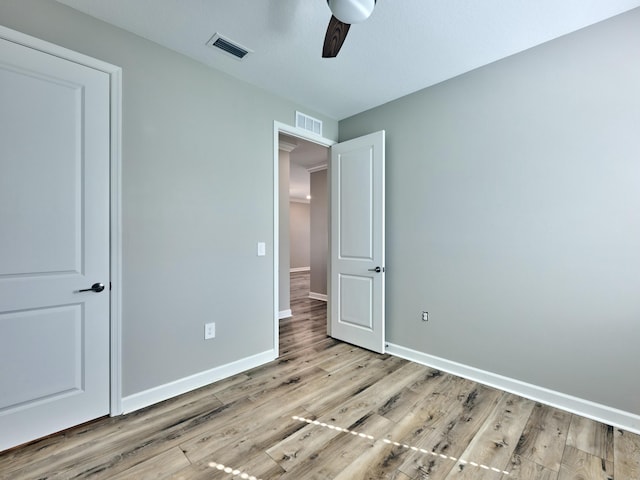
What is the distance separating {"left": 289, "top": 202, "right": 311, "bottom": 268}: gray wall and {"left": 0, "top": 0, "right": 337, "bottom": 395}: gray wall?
746 cm

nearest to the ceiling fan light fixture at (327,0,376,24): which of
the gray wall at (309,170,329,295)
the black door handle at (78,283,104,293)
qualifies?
the black door handle at (78,283,104,293)

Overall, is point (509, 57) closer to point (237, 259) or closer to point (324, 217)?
point (237, 259)

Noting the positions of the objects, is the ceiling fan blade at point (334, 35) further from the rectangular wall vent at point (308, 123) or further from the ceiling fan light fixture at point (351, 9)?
the rectangular wall vent at point (308, 123)

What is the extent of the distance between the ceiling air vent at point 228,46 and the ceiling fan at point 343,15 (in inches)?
34.3

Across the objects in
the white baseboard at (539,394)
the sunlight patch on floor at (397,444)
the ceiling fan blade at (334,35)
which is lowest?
the sunlight patch on floor at (397,444)

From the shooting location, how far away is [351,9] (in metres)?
1.50

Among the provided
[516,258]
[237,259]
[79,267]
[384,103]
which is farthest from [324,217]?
[79,267]

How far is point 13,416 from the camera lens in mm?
1674

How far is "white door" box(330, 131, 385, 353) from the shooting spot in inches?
120

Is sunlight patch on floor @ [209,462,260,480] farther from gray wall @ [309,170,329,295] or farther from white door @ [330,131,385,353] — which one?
gray wall @ [309,170,329,295]

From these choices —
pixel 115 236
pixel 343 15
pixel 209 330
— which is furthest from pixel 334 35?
pixel 209 330

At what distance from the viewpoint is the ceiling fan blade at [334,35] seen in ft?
5.32

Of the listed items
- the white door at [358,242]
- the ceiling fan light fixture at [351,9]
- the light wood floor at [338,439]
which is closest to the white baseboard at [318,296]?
the white door at [358,242]

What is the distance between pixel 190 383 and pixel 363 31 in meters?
2.99
